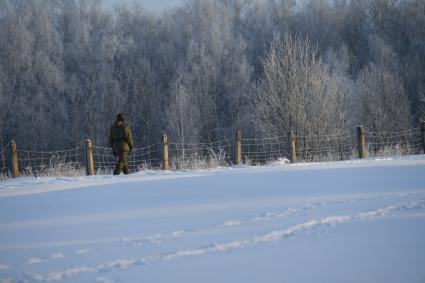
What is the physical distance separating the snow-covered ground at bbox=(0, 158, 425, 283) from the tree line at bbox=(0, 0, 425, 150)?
18.4 m

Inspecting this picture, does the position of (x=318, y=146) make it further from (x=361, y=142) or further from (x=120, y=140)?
(x=120, y=140)

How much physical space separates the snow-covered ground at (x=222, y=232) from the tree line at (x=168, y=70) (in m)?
18.4

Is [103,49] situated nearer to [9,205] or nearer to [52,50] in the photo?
[52,50]

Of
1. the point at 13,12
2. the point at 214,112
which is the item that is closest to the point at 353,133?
the point at 214,112

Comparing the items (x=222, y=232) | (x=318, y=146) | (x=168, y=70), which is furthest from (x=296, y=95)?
(x=168, y=70)

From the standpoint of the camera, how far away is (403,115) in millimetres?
26219

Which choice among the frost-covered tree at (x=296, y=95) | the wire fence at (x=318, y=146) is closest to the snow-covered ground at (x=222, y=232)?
the wire fence at (x=318, y=146)

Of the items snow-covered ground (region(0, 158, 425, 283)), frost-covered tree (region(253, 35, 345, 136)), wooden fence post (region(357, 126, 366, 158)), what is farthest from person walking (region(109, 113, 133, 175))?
frost-covered tree (region(253, 35, 345, 136))

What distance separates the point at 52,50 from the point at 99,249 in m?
29.9

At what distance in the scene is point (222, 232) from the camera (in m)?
4.75

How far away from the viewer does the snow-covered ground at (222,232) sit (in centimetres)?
359

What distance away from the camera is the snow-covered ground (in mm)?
3590

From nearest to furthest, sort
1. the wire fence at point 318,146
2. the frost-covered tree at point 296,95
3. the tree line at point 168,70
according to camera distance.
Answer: the wire fence at point 318,146 < the frost-covered tree at point 296,95 < the tree line at point 168,70

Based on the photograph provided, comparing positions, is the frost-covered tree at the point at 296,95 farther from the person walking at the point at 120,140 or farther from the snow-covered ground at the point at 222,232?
the snow-covered ground at the point at 222,232
